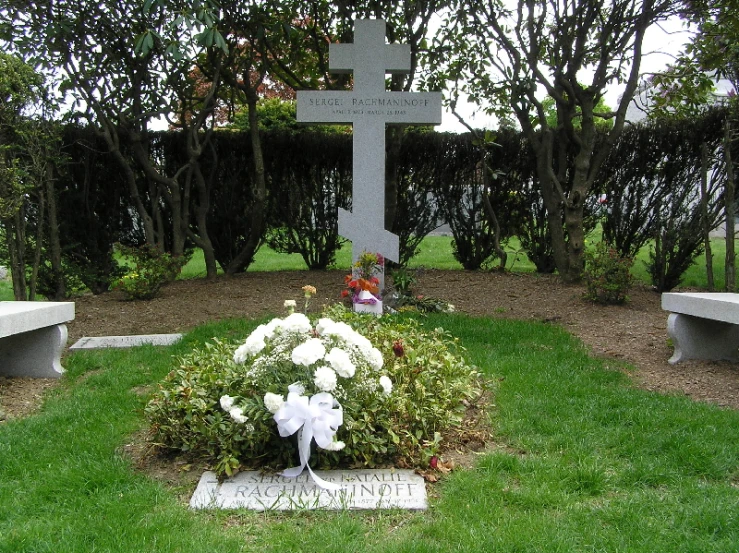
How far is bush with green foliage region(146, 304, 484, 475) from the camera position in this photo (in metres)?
3.43

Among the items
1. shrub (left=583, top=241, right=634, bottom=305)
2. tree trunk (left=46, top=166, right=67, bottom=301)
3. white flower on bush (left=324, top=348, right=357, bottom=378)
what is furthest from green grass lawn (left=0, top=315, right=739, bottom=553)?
tree trunk (left=46, top=166, right=67, bottom=301)

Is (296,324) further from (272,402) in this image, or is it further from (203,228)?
(203,228)

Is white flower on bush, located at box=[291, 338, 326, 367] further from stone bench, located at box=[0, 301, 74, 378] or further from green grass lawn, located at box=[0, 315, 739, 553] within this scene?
stone bench, located at box=[0, 301, 74, 378]

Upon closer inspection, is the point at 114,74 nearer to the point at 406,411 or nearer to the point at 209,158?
the point at 209,158

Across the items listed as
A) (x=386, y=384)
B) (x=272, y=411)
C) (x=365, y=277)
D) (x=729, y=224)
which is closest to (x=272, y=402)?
(x=272, y=411)

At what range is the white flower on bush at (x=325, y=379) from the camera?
131 inches

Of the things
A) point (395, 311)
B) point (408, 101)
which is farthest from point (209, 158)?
point (395, 311)

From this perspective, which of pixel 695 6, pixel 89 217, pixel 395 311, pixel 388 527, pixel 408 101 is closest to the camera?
pixel 388 527

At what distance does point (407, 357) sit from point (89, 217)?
573 centimetres

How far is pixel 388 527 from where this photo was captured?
113 inches

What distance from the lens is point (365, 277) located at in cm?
689

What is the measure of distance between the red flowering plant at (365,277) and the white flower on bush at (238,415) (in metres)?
3.22

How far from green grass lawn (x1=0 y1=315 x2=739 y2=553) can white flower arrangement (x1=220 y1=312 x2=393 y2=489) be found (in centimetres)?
43

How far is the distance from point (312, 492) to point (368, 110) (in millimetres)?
4855
